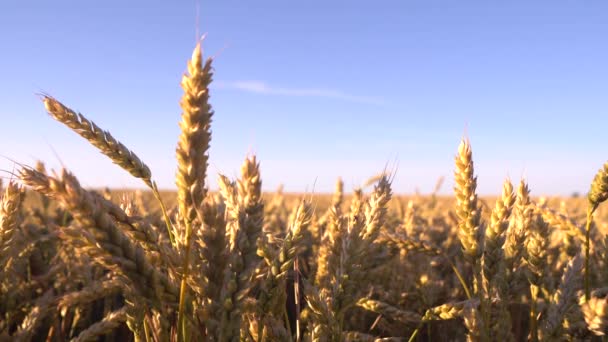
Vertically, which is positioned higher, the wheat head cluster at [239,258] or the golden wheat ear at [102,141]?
the golden wheat ear at [102,141]

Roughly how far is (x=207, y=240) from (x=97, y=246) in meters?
0.28

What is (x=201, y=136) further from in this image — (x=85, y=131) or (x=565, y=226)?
(x=565, y=226)

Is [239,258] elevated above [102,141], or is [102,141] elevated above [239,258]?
[102,141]

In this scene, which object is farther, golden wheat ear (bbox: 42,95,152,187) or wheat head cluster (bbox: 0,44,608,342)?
golden wheat ear (bbox: 42,95,152,187)

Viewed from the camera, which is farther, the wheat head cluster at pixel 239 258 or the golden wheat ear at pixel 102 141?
the golden wheat ear at pixel 102 141

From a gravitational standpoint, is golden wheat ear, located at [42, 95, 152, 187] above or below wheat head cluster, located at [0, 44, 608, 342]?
above

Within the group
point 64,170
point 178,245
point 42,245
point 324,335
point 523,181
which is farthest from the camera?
point 42,245

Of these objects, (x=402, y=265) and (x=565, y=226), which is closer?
(x=565, y=226)

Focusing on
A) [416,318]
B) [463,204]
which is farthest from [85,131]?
[416,318]

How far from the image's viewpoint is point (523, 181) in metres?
2.16

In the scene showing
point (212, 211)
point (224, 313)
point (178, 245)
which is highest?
point (212, 211)

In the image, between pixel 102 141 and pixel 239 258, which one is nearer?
pixel 239 258

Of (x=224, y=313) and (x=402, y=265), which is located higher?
(x=224, y=313)

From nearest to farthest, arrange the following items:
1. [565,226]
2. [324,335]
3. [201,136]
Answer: [201,136]
[324,335]
[565,226]
